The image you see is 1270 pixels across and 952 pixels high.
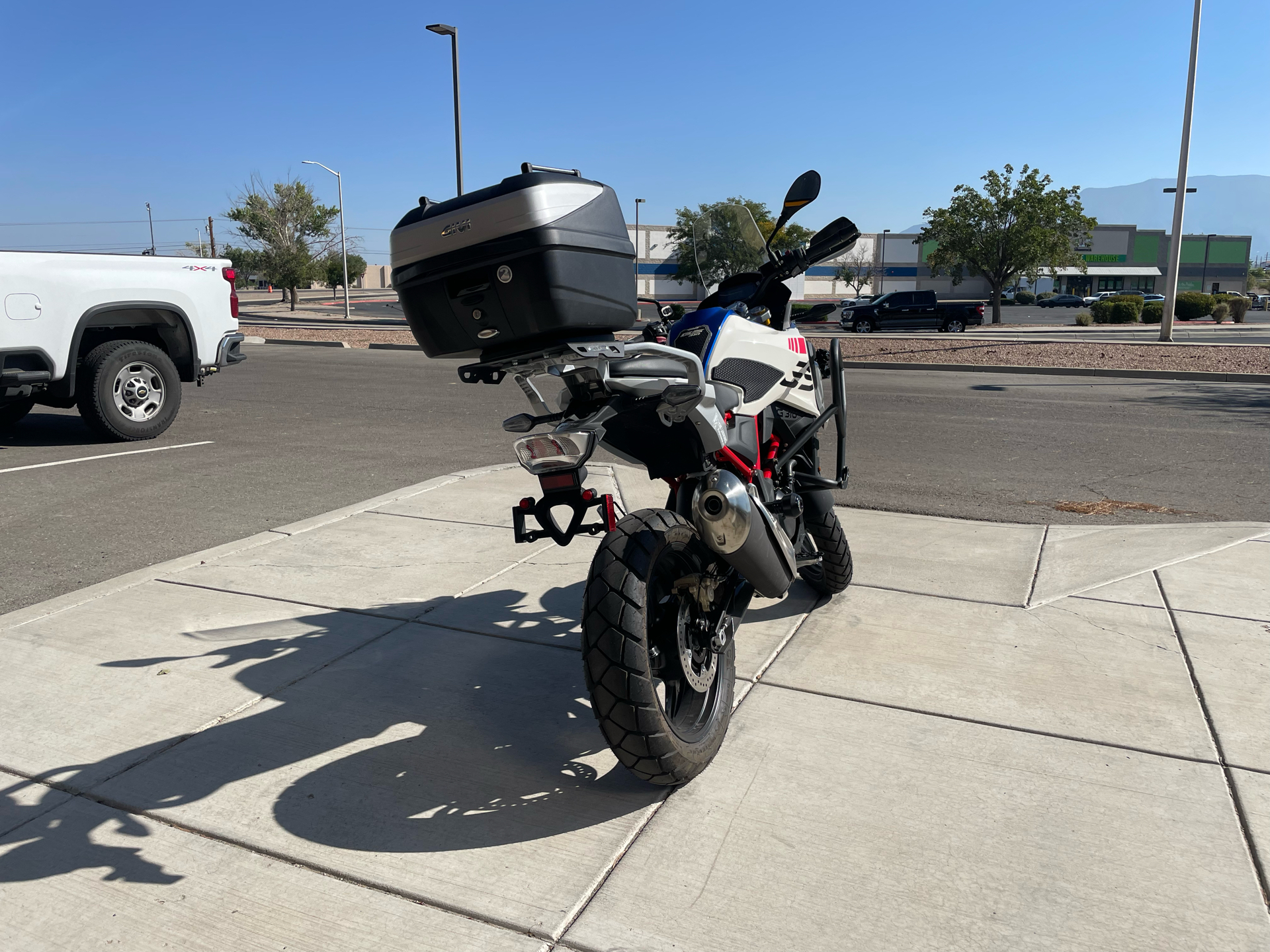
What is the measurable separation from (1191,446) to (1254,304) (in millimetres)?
66624

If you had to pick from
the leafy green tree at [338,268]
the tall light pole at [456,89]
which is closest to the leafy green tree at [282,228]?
the leafy green tree at [338,268]

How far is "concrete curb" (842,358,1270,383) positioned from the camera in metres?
15.3

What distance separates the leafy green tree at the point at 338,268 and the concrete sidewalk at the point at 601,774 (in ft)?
170

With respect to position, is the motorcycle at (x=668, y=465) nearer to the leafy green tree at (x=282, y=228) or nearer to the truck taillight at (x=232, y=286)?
the truck taillight at (x=232, y=286)

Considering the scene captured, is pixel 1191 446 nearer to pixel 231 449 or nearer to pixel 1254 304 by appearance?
pixel 231 449

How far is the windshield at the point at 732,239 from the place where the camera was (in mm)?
4020

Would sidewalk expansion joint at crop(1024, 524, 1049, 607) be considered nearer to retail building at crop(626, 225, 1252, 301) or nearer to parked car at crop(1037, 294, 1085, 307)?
parked car at crop(1037, 294, 1085, 307)

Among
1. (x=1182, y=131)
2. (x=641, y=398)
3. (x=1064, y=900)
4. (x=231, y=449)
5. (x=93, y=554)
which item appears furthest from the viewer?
(x=1182, y=131)

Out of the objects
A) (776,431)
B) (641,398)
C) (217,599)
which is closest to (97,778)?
(217,599)

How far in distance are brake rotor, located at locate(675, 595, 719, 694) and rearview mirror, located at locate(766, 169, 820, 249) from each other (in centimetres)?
157

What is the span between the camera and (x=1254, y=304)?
63500 millimetres

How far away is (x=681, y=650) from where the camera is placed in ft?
9.36

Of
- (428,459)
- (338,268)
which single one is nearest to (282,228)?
(338,268)

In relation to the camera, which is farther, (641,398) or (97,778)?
(97,778)
